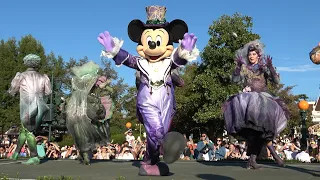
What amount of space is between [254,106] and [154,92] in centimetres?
186

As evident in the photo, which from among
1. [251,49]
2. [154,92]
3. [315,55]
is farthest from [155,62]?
[315,55]

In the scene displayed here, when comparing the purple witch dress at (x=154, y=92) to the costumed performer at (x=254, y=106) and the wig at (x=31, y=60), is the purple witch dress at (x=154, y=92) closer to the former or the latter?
the costumed performer at (x=254, y=106)

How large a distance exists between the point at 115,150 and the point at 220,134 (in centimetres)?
1980

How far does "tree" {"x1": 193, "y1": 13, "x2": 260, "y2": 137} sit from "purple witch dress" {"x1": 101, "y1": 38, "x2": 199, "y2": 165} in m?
21.3

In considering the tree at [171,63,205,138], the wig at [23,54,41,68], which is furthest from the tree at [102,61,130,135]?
the wig at [23,54,41,68]

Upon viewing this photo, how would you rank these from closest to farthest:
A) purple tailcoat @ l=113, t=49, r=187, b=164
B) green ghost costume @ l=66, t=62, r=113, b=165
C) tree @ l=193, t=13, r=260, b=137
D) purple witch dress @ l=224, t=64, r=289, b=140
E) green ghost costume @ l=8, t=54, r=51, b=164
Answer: purple tailcoat @ l=113, t=49, r=187, b=164
purple witch dress @ l=224, t=64, r=289, b=140
green ghost costume @ l=66, t=62, r=113, b=165
green ghost costume @ l=8, t=54, r=51, b=164
tree @ l=193, t=13, r=260, b=137

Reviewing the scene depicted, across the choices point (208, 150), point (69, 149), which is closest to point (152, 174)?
point (208, 150)

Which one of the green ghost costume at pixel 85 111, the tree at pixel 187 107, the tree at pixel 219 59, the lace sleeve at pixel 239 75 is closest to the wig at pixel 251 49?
the lace sleeve at pixel 239 75

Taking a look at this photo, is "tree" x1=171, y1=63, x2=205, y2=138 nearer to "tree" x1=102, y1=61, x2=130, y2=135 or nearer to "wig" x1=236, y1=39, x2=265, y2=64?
"tree" x1=102, y1=61, x2=130, y2=135

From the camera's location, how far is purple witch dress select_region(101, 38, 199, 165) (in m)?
6.75

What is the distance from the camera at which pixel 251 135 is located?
7.97 meters

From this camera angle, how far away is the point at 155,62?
7.25 metres

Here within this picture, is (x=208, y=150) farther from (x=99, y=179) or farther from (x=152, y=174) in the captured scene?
(x=99, y=179)

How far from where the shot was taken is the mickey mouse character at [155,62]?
677 centimetres
